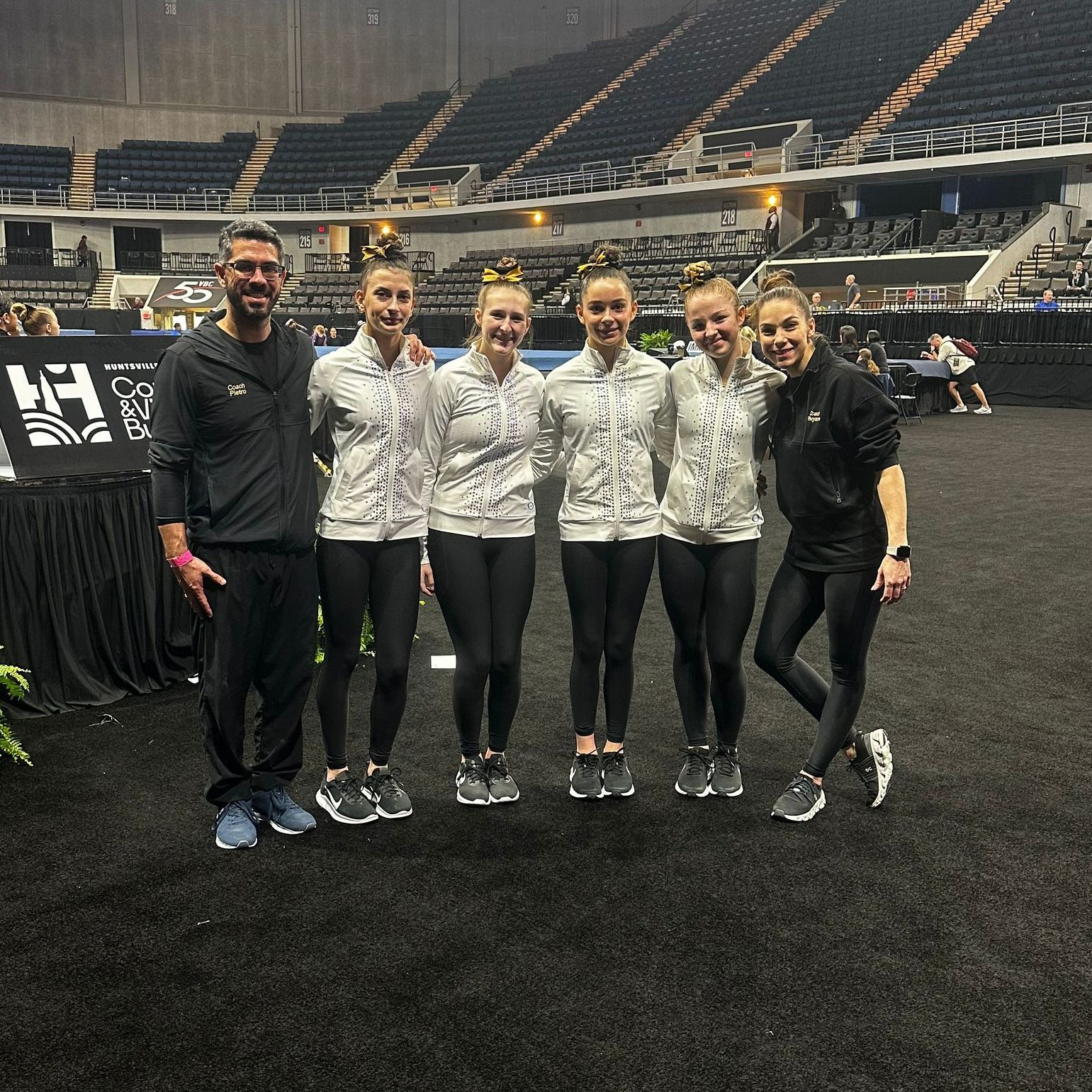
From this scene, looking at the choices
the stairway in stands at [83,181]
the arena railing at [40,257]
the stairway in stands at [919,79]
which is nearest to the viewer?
the stairway in stands at [919,79]

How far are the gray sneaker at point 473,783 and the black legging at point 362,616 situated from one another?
0.86ft

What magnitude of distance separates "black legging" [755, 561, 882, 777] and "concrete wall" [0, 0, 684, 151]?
34.3 m

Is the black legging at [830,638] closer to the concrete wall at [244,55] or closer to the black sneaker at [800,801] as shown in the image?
the black sneaker at [800,801]

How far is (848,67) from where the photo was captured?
87.3 ft

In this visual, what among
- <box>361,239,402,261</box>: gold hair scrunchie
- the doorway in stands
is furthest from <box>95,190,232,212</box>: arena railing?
<box>361,239,402,261</box>: gold hair scrunchie

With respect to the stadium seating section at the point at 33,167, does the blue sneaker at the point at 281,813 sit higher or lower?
lower

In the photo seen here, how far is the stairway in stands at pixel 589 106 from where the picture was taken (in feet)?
97.8

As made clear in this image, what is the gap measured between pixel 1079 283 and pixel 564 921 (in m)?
17.2

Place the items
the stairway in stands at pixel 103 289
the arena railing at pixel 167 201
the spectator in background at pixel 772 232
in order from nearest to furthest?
the spectator in background at pixel 772 232 < the stairway in stands at pixel 103 289 < the arena railing at pixel 167 201

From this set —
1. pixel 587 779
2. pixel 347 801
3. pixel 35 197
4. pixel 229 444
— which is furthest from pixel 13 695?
pixel 35 197

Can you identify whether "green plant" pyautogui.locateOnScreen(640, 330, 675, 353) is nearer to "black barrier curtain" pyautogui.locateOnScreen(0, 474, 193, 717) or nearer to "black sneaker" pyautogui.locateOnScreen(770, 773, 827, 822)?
"black barrier curtain" pyautogui.locateOnScreen(0, 474, 193, 717)

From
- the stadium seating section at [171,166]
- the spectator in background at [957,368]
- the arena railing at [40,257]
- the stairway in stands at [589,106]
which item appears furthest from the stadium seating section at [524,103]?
the spectator in background at [957,368]

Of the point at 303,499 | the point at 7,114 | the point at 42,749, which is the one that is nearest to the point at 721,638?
the point at 303,499

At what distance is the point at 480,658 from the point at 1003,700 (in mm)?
2136
